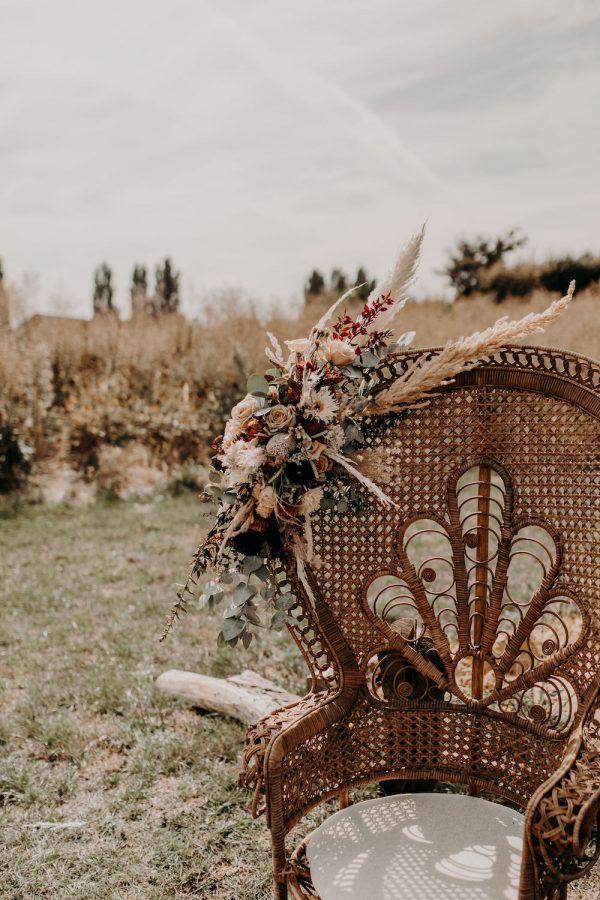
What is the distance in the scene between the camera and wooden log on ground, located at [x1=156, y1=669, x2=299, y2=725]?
3.17 meters

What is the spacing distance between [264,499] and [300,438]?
17cm

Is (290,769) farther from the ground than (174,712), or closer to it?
farther from the ground

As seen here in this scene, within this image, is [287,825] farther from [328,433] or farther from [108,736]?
[108,736]

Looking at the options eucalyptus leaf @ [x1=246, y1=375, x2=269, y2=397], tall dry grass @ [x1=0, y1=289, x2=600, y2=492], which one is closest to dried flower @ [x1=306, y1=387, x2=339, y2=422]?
eucalyptus leaf @ [x1=246, y1=375, x2=269, y2=397]

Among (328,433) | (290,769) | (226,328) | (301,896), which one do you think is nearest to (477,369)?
(328,433)

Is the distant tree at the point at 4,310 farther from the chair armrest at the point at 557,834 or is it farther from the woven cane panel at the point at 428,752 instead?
the chair armrest at the point at 557,834

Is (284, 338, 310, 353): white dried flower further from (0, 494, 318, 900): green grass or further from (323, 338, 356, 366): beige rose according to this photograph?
(0, 494, 318, 900): green grass

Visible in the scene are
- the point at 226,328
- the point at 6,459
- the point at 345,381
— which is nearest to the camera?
the point at 345,381

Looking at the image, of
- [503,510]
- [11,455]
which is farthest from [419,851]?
[11,455]

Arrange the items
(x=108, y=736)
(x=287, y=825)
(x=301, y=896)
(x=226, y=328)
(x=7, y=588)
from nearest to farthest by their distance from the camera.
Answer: (x=301, y=896)
(x=287, y=825)
(x=108, y=736)
(x=7, y=588)
(x=226, y=328)

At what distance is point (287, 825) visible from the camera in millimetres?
1668

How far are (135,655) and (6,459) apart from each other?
191 inches

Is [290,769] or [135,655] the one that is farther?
[135,655]

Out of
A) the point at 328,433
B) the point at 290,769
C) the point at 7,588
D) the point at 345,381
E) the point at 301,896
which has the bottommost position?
the point at 7,588
